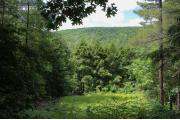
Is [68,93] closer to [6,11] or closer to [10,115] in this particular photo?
[6,11]

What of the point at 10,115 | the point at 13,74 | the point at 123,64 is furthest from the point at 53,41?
the point at 10,115

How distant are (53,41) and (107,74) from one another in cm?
2037

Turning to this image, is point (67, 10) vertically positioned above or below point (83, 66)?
above

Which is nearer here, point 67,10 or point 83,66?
point 67,10

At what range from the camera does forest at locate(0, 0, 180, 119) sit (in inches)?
406

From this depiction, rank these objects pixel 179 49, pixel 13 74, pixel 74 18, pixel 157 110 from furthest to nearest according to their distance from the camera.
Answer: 1. pixel 157 110
2. pixel 179 49
3. pixel 13 74
4. pixel 74 18

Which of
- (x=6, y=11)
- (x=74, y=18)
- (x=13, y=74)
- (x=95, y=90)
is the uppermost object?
(x=6, y=11)

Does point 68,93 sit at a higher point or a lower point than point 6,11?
lower

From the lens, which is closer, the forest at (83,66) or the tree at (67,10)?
the tree at (67,10)

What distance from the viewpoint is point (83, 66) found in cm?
6278

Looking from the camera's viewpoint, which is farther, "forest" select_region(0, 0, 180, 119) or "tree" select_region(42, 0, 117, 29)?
"forest" select_region(0, 0, 180, 119)

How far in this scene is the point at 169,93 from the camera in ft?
98.9

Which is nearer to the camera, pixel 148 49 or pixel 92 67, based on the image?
pixel 148 49

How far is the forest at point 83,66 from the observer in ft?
33.8
